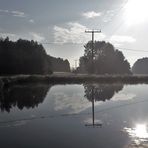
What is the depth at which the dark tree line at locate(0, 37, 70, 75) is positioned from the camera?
107 m

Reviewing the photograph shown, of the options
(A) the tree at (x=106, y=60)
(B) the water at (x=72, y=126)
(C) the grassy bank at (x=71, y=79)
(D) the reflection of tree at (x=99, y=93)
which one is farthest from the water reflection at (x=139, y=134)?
(A) the tree at (x=106, y=60)

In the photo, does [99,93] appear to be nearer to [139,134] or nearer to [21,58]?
[139,134]

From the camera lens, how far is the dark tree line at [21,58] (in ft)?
352

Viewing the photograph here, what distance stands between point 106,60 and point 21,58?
130ft

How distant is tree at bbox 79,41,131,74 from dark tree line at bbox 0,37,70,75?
67.2 ft

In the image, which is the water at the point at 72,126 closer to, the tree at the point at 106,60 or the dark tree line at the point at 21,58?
the dark tree line at the point at 21,58

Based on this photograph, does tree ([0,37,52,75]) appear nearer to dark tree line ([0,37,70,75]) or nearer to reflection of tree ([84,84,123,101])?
dark tree line ([0,37,70,75])

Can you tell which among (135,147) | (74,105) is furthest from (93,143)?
(74,105)

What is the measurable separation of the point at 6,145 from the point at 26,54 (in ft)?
318

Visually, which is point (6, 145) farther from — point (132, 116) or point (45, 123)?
point (132, 116)

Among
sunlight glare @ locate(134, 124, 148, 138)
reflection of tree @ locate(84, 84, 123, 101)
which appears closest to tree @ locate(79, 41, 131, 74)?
reflection of tree @ locate(84, 84, 123, 101)

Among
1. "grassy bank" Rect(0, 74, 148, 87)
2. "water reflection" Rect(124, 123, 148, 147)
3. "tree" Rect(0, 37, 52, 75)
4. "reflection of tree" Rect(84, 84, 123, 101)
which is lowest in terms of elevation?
"water reflection" Rect(124, 123, 148, 147)

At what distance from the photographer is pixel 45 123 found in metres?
26.5

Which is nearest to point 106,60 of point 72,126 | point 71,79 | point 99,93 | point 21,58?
point 21,58
